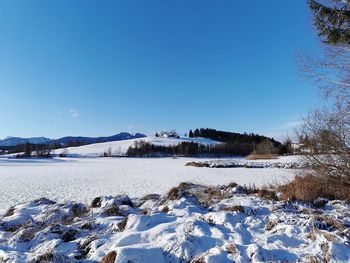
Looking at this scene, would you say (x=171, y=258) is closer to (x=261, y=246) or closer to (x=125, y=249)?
(x=125, y=249)

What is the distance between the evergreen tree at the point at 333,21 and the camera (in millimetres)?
8633

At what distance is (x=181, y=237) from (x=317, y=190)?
6.42 metres

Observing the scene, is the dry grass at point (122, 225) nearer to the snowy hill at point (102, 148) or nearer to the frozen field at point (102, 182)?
the frozen field at point (102, 182)

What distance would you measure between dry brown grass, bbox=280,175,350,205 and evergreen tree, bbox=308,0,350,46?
4.56m

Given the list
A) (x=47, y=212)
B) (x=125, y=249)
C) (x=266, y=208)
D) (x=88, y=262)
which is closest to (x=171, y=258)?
(x=125, y=249)

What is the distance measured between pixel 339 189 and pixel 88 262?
28.4ft

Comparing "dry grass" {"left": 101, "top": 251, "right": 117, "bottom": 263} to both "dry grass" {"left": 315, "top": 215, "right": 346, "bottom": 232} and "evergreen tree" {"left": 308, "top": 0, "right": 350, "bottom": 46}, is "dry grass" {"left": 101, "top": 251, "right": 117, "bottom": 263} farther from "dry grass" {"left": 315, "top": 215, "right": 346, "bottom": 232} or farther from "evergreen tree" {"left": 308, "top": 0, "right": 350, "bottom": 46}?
"evergreen tree" {"left": 308, "top": 0, "right": 350, "bottom": 46}

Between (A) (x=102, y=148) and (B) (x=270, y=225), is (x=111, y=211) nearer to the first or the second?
(B) (x=270, y=225)

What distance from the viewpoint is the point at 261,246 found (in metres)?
4.25

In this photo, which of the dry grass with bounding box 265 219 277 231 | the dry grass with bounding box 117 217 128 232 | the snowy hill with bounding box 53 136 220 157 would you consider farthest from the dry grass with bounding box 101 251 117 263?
the snowy hill with bounding box 53 136 220 157

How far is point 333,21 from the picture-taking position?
887cm

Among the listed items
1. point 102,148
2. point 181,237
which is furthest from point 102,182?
point 102,148

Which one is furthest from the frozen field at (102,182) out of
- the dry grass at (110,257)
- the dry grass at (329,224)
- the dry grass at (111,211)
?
the dry grass at (329,224)

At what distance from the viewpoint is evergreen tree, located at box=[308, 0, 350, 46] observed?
8.63 meters
